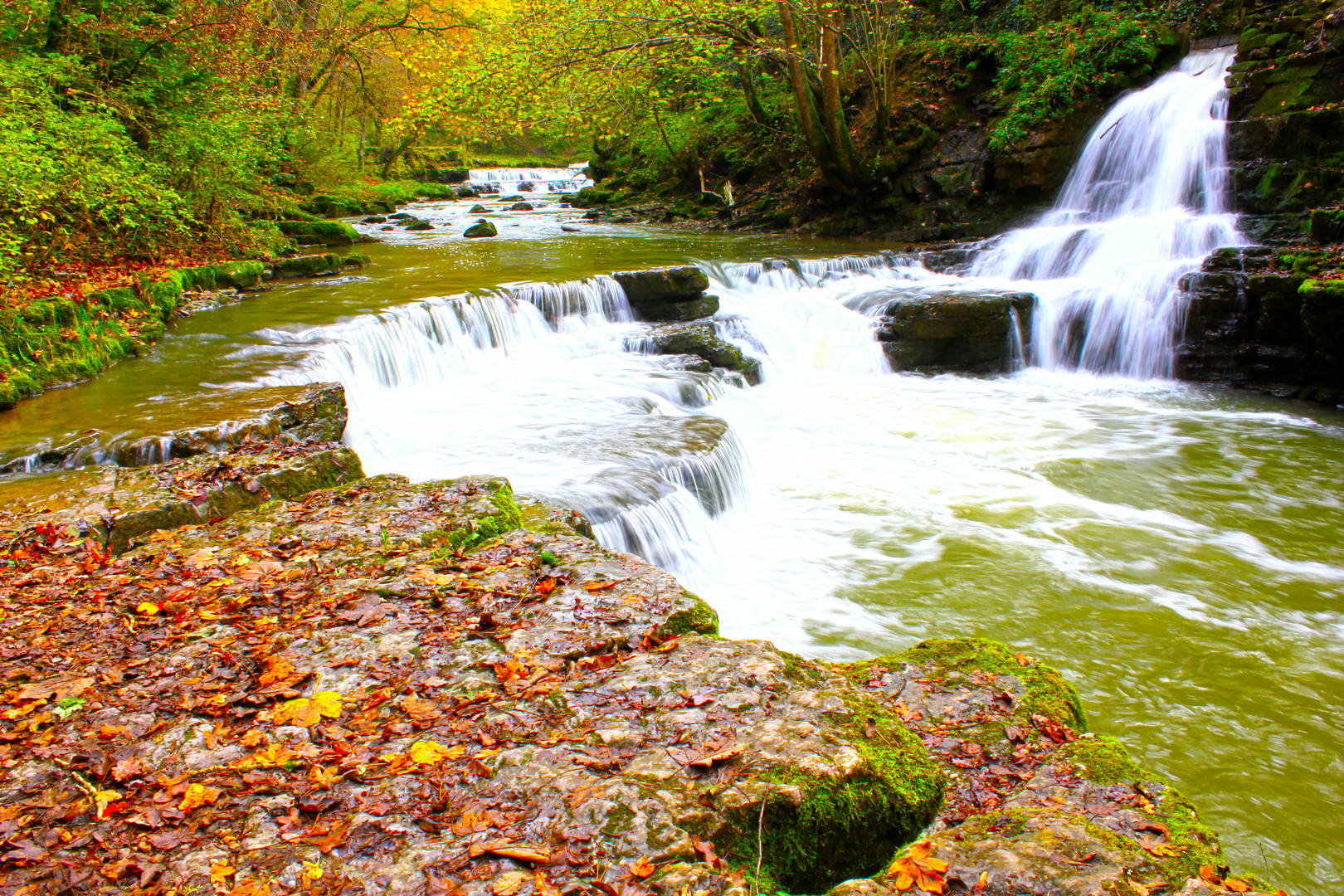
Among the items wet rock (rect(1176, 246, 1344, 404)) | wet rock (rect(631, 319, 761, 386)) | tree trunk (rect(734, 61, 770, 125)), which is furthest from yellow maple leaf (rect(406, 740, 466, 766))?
tree trunk (rect(734, 61, 770, 125))

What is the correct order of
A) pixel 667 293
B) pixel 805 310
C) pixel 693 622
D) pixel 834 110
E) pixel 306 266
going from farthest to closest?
1. pixel 834 110
2. pixel 306 266
3. pixel 805 310
4. pixel 667 293
5. pixel 693 622

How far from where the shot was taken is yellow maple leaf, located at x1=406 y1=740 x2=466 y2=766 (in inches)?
97.7

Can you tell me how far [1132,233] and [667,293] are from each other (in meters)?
8.11

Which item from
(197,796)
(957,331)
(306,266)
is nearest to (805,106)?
(957,331)

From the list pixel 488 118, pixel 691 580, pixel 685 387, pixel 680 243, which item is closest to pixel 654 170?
pixel 680 243

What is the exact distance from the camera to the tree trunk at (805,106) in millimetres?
16422

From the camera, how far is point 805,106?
1747 centimetres

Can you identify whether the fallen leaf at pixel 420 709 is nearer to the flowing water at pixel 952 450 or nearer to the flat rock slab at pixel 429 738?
the flat rock slab at pixel 429 738

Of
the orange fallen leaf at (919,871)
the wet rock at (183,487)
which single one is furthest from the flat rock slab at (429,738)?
the wet rock at (183,487)

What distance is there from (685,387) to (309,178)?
61.7 feet

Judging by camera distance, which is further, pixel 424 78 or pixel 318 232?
pixel 424 78

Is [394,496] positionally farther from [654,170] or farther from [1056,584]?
[654,170]

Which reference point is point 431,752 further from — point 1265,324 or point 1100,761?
point 1265,324

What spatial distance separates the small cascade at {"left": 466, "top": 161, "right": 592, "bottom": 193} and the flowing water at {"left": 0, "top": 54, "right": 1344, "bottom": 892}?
24.8 metres
